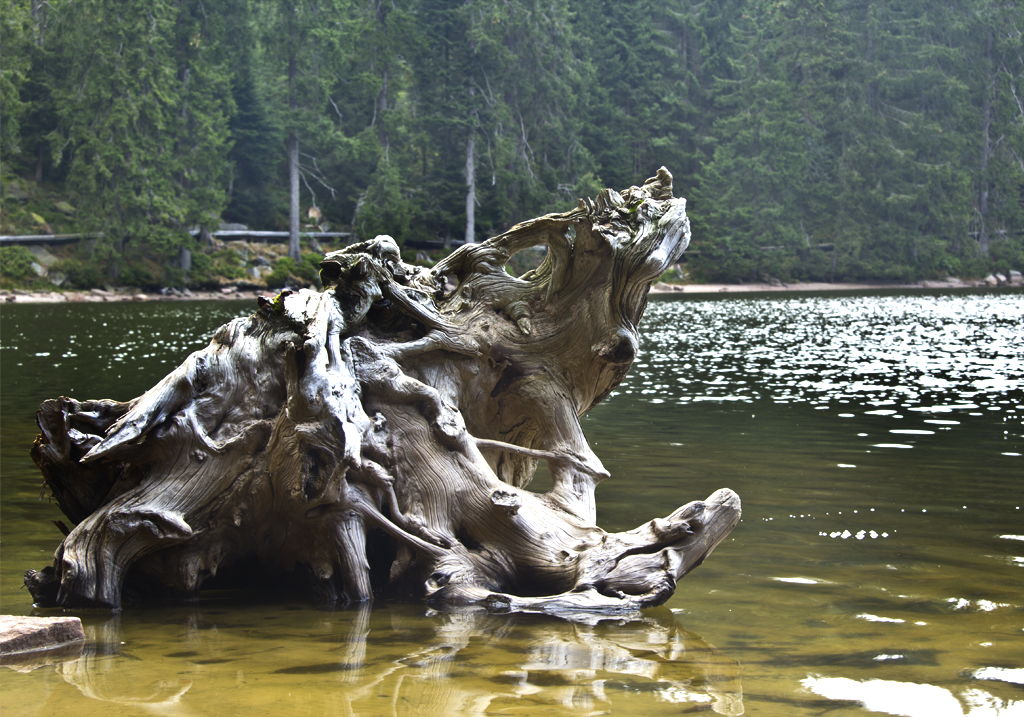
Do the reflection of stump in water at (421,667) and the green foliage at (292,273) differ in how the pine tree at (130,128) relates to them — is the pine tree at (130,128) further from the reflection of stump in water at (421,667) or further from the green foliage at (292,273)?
the reflection of stump in water at (421,667)

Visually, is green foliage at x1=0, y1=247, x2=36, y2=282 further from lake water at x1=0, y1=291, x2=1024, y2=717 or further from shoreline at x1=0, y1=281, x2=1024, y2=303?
lake water at x1=0, y1=291, x2=1024, y2=717

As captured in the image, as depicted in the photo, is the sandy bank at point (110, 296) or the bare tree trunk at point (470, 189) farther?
the bare tree trunk at point (470, 189)

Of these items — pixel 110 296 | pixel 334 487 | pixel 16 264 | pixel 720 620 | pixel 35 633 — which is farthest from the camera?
pixel 110 296

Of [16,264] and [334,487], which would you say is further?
[16,264]

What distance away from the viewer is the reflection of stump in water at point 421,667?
3.44 metres

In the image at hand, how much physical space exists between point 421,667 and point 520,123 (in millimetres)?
53065

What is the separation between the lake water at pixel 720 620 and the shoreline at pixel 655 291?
28.0 meters

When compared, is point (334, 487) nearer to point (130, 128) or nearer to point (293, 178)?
point (130, 128)

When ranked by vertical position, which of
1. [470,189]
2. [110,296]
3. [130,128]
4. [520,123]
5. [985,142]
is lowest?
[110,296]

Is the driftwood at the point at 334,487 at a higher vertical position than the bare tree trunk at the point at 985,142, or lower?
lower

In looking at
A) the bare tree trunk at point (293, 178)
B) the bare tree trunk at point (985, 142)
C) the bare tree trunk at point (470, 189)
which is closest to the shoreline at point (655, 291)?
the bare tree trunk at point (293, 178)

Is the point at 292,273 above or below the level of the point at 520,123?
below

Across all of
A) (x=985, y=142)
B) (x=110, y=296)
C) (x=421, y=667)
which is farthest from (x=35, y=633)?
(x=985, y=142)

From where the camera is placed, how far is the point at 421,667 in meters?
3.80
